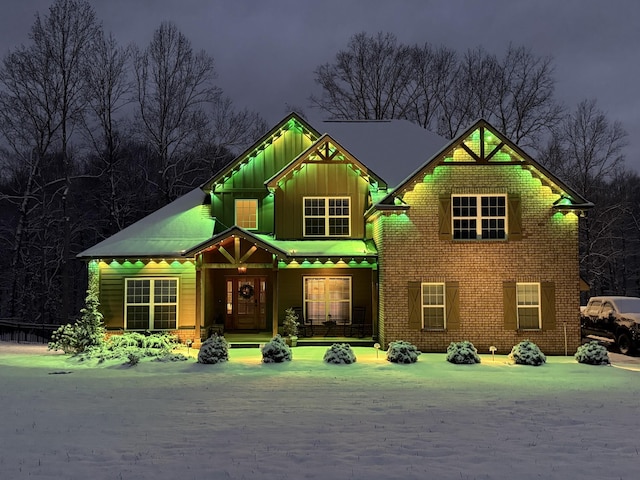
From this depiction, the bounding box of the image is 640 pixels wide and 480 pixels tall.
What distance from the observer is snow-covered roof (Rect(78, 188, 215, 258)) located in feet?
61.6

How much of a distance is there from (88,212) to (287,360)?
25.9m

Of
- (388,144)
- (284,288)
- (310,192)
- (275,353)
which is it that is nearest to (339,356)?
(275,353)

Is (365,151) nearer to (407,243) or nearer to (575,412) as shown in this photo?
(407,243)

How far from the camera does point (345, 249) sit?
754 inches

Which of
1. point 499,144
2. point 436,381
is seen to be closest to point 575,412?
point 436,381

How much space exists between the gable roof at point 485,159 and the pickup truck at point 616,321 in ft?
14.2

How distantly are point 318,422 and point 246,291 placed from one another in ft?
41.1

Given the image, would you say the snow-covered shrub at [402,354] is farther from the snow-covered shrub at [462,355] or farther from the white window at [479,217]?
the white window at [479,217]

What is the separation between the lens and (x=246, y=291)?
A: 825 inches

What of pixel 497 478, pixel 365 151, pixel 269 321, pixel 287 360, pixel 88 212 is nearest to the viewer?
pixel 497 478

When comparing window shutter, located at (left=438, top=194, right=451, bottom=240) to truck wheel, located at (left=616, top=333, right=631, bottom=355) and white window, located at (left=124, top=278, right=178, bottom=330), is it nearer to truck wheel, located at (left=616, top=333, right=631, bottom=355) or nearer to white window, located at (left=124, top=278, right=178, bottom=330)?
truck wheel, located at (left=616, top=333, right=631, bottom=355)

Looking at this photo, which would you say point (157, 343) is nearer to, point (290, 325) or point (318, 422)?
point (290, 325)

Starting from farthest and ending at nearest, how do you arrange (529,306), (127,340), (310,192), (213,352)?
(310,192), (529,306), (127,340), (213,352)

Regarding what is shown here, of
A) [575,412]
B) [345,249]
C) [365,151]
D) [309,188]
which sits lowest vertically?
[575,412]
